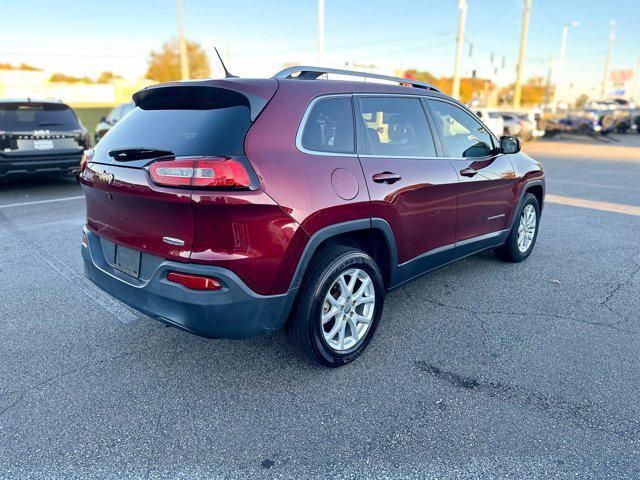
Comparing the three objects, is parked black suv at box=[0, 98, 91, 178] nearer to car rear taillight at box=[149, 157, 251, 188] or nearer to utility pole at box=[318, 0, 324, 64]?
car rear taillight at box=[149, 157, 251, 188]

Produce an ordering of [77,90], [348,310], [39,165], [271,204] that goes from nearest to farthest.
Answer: [271,204] < [348,310] < [39,165] < [77,90]

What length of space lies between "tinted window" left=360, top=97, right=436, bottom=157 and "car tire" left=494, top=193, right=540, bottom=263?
1793 mm

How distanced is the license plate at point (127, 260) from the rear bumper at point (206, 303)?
1.8 inches

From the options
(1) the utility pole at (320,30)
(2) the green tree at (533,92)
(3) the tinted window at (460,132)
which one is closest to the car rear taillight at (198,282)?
(3) the tinted window at (460,132)

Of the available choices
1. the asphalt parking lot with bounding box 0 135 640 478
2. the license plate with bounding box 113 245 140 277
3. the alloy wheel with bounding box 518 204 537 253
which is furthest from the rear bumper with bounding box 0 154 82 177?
the alloy wheel with bounding box 518 204 537 253

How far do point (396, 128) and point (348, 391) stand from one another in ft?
6.02

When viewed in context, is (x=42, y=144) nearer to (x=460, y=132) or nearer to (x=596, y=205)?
(x=460, y=132)

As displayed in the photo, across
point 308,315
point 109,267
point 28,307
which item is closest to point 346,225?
point 308,315

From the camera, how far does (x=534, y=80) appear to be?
91250 millimetres

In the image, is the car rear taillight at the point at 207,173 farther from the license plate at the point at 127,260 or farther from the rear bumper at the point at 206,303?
the license plate at the point at 127,260

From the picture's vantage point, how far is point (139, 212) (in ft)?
9.04

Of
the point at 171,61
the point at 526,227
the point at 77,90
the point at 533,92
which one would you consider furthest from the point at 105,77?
the point at 526,227

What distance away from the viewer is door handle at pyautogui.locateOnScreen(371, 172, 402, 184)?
3164 mm

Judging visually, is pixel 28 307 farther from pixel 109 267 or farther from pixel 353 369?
pixel 353 369
